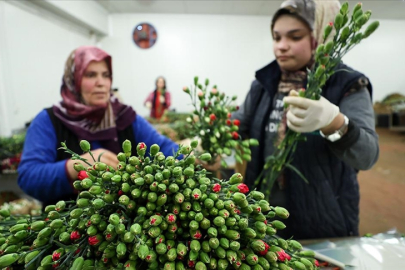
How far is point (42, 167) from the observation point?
3.68 feet

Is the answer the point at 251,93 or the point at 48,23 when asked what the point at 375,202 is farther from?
the point at 48,23

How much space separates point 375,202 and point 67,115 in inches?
128

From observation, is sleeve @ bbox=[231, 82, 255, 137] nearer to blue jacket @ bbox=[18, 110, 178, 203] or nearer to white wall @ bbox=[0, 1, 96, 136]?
blue jacket @ bbox=[18, 110, 178, 203]

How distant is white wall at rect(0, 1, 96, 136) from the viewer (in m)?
3.37

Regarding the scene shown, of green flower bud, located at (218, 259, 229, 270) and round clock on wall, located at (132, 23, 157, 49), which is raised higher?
round clock on wall, located at (132, 23, 157, 49)

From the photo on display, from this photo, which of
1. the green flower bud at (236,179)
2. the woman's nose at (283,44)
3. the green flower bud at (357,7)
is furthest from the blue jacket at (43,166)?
the green flower bud at (357,7)

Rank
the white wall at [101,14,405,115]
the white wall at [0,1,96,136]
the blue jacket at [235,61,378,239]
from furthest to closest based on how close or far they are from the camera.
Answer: the white wall at [101,14,405,115] < the white wall at [0,1,96,136] < the blue jacket at [235,61,378,239]

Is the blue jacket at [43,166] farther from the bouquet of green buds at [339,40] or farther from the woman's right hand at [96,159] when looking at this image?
→ the bouquet of green buds at [339,40]

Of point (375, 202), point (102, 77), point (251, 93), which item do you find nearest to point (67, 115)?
point (102, 77)

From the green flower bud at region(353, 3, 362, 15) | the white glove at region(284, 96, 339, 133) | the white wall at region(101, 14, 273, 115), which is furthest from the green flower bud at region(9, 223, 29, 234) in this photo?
the white wall at region(101, 14, 273, 115)

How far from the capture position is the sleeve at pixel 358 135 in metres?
0.95

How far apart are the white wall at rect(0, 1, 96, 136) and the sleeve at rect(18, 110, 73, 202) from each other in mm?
2725

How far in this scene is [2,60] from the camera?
3.30 metres

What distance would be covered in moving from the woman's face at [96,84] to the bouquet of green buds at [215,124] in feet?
1.69
